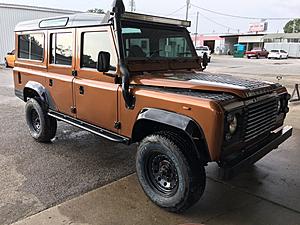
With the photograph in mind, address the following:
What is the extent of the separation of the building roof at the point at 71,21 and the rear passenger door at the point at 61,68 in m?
0.10

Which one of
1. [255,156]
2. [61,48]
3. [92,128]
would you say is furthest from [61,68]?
[255,156]

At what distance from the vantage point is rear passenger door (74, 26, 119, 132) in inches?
152

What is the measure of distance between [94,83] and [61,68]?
91 cm

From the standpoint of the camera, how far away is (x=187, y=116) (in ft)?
9.96

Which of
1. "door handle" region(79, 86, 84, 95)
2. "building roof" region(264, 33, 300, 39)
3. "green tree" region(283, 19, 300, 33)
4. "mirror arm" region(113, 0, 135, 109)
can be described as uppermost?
"green tree" region(283, 19, 300, 33)

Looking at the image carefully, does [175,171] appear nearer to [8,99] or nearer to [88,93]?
[88,93]

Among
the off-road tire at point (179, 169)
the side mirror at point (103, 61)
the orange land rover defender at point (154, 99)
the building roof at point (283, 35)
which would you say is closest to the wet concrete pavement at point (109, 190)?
the off-road tire at point (179, 169)

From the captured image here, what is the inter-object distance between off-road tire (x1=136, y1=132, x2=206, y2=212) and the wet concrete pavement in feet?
0.45

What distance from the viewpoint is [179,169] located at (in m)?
3.12

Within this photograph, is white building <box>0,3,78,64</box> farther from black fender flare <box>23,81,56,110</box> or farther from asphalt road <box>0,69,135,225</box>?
black fender flare <box>23,81,56,110</box>

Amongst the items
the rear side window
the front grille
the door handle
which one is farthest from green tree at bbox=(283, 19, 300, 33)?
the door handle

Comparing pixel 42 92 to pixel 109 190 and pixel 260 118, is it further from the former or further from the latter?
pixel 260 118

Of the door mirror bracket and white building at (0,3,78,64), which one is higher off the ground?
white building at (0,3,78,64)

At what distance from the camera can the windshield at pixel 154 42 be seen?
155 inches
